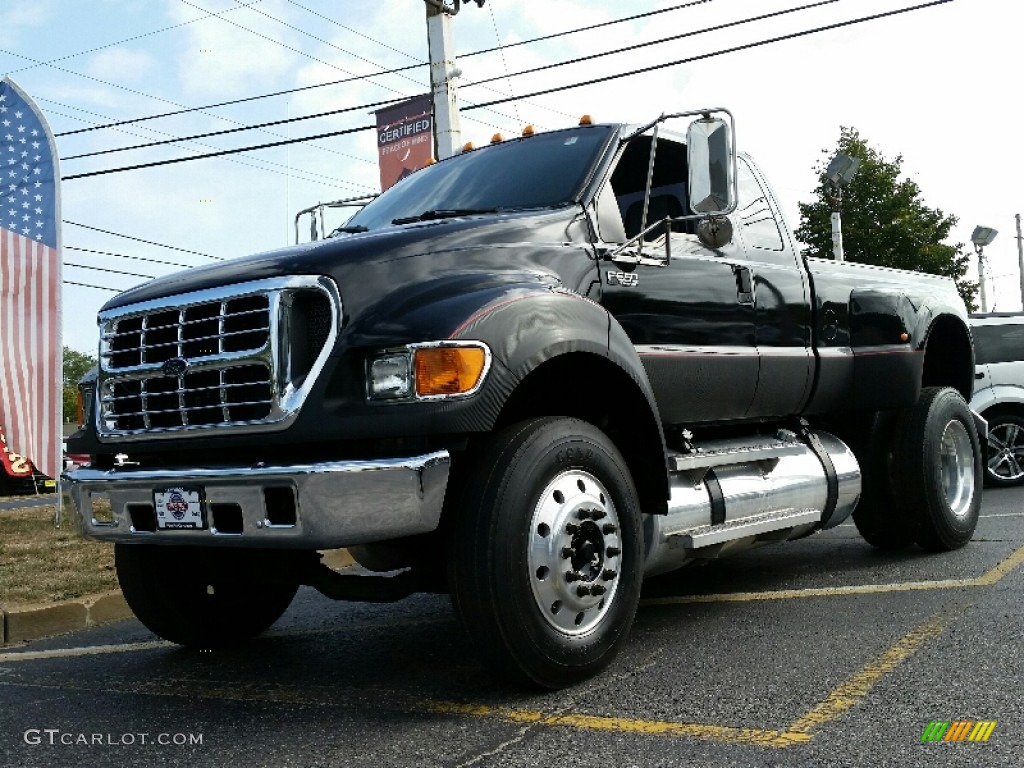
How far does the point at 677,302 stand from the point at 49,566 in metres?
5.23

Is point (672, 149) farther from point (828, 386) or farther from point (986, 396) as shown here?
point (986, 396)

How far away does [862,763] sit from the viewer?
296cm

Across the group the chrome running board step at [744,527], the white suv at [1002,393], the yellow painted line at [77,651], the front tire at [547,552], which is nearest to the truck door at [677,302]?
the chrome running board step at [744,527]

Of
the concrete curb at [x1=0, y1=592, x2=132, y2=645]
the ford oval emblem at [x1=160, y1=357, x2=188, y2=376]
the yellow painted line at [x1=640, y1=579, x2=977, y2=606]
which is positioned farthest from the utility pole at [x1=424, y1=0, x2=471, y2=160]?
the ford oval emblem at [x1=160, y1=357, x2=188, y2=376]

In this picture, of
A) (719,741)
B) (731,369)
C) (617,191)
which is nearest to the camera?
(719,741)

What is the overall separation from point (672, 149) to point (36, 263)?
7613 mm

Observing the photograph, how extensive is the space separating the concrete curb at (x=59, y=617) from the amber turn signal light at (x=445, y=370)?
2.45 metres

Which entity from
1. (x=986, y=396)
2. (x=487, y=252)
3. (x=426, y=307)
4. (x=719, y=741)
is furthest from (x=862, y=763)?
(x=986, y=396)

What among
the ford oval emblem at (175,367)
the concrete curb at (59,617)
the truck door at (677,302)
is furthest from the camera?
the concrete curb at (59,617)

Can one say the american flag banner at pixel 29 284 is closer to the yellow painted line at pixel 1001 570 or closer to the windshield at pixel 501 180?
the windshield at pixel 501 180

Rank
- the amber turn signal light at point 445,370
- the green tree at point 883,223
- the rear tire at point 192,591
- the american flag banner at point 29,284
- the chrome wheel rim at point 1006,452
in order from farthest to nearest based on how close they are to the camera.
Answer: the green tree at point 883,223, the chrome wheel rim at point 1006,452, the american flag banner at point 29,284, the rear tire at point 192,591, the amber turn signal light at point 445,370

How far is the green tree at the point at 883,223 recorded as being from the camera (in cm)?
3253

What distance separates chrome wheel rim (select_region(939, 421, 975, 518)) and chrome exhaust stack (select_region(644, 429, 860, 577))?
3.45 feet

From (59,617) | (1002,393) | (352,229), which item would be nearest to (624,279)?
(352,229)
